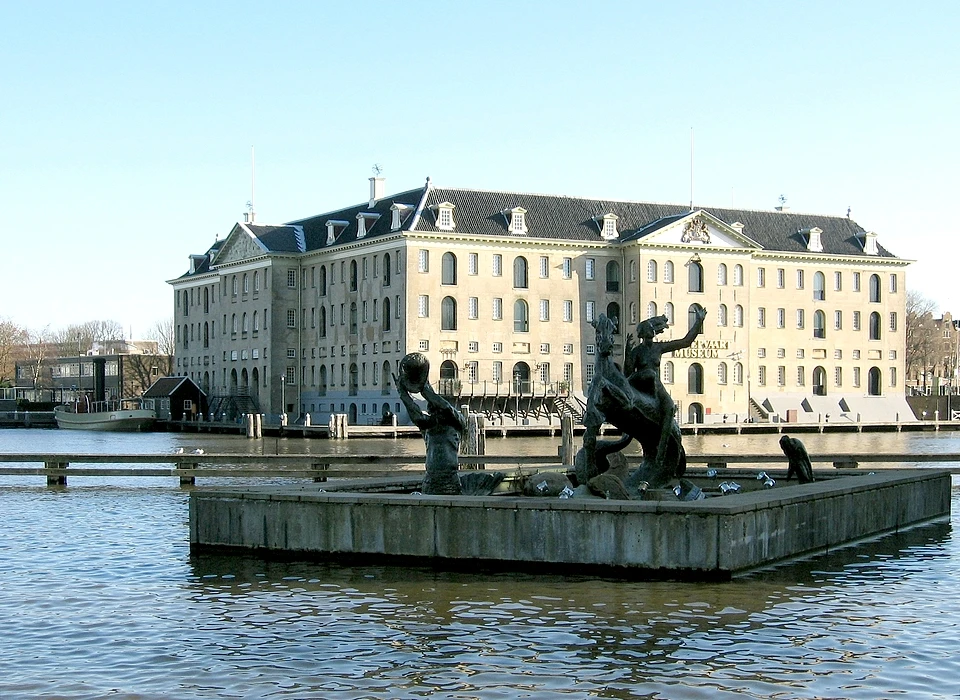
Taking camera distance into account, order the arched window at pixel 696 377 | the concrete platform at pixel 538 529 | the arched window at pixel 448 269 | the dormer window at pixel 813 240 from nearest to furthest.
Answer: the concrete platform at pixel 538 529
the arched window at pixel 448 269
the arched window at pixel 696 377
the dormer window at pixel 813 240

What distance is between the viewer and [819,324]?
115312 millimetres

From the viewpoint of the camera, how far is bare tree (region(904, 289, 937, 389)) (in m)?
160

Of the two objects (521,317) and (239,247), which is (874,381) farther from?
(239,247)

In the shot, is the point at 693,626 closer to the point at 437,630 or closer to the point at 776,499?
the point at 437,630

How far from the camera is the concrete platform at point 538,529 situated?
1861 centimetres

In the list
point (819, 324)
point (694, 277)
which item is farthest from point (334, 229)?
point (819, 324)

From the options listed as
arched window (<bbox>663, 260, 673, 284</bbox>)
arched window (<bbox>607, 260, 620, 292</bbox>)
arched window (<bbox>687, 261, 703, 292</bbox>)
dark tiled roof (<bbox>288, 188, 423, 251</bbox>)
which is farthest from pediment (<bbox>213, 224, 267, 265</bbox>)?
arched window (<bbox>687, 261, 703, 292</bbox>)

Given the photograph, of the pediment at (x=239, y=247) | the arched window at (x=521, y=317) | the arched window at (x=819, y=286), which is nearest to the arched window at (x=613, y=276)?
the arched window at (x=521, y=317)

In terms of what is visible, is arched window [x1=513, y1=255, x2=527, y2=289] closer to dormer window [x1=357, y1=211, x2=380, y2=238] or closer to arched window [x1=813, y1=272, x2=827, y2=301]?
dormer window [x1=357, y1=211, x2=380, y2=238]

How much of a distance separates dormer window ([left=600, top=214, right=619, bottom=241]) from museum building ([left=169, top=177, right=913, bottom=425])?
0.18 meters

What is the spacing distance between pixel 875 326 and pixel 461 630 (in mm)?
107285

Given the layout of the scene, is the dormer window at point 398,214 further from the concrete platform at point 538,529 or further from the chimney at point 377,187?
the concrete platform at point 538,529

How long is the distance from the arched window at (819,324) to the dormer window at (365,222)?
1419 inches

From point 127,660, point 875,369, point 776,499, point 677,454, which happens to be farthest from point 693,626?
point 875,369
